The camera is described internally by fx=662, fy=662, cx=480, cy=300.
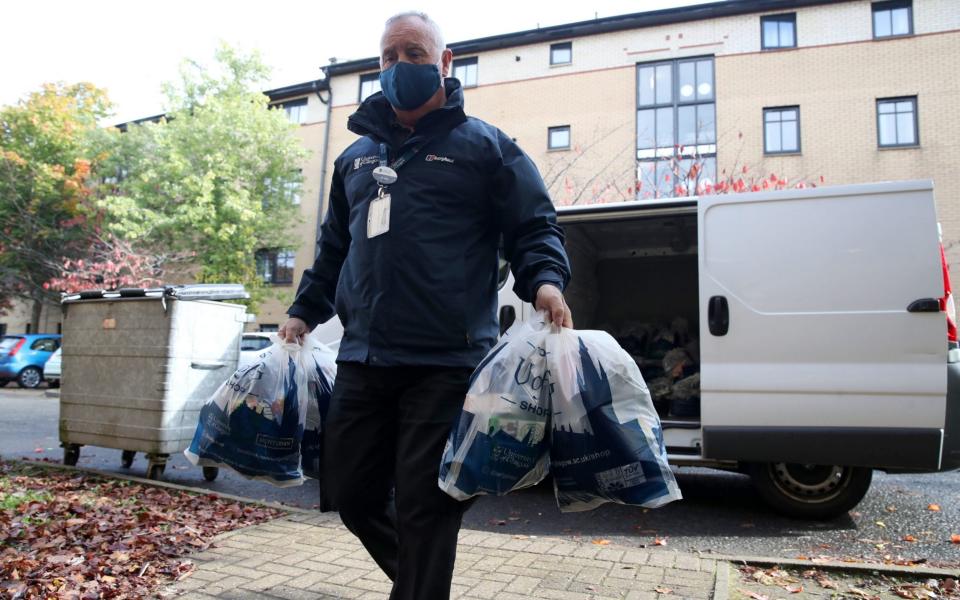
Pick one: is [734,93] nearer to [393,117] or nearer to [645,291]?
[645,291]

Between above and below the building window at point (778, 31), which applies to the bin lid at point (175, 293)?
below

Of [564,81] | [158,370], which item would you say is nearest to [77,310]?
[158,370]

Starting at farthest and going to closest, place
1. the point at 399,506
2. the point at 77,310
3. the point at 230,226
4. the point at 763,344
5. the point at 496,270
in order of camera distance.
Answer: the point at 230,226
the point at 77,310
the point at 763,344
the point at 496,270
the point at 399,506

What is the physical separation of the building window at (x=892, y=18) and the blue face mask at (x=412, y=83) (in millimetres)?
21045

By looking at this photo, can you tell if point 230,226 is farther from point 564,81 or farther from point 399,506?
point 399,506

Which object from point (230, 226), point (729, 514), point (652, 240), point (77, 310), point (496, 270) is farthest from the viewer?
point (230, 226)

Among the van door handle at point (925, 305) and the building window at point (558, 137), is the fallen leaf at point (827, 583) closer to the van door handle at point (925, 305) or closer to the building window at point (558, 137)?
the van door handle at point (925, 305)

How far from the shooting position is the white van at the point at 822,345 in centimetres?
431

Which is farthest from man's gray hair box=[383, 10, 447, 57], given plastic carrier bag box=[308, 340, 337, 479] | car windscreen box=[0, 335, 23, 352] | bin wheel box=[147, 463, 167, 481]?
car windscreen box=[0, 335, 23, 352]

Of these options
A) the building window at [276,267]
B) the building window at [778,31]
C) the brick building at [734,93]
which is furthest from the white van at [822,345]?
the building window at [276,267]

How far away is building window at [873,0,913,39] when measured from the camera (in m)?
18.5

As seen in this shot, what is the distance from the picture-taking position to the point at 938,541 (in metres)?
4.39

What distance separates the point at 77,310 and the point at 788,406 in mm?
5971

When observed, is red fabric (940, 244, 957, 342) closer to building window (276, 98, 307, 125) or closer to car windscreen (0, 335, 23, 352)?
car windscreen (0, 335, 23, 352)
